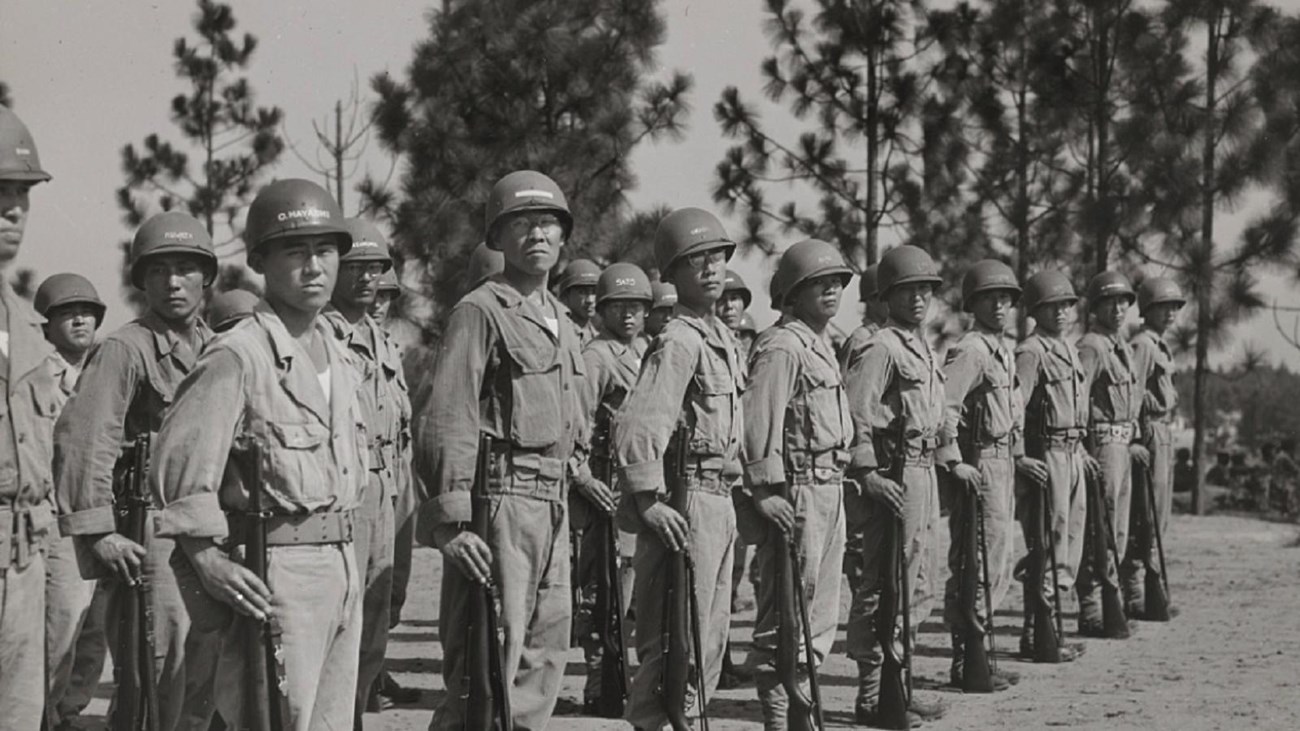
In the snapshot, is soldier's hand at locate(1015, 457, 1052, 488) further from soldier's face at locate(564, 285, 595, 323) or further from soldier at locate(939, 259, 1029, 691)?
soldier's face at locate(564, 285, 595, 323)

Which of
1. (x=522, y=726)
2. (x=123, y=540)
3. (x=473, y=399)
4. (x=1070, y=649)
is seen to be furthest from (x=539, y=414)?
(x=1070, y=649)

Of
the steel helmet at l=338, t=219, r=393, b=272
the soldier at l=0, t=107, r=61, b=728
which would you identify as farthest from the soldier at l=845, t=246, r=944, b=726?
the soldier at l=0, t=107, r=61, b=728

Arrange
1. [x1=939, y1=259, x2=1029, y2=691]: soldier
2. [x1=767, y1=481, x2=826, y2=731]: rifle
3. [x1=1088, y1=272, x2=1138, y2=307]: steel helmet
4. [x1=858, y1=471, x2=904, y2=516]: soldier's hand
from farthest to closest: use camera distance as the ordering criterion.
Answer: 1. [x1=1088, y1=272, x2=1138, y2=307]: steel helmet
2. [x1=939, y1=259, x2=1029, y2=691]: soldier
3. [x1=858, y1=471, x2=904, y2=516]: soldier's hand
4. [x1=767, y1=481, x2=826, y2=731]: rifle

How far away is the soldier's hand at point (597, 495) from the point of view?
32.2 feet

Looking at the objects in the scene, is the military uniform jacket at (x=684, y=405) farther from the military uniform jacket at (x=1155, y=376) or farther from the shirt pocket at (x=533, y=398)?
the military uniform jacket at (x=1155, y=376)

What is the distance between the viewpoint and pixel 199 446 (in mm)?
4824

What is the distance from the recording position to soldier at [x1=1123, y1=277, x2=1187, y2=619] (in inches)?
545

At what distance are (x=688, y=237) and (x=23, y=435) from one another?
363 centimetres

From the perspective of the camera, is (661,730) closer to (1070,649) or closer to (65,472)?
(65,472)

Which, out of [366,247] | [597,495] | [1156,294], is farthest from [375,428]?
[1156,294]

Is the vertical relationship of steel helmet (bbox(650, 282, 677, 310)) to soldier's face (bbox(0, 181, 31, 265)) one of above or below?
above

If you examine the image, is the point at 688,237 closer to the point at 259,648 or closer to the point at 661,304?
the point at 259,648

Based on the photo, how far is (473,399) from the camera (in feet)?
21.4

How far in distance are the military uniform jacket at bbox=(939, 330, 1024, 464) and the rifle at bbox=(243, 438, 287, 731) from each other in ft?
22.4
